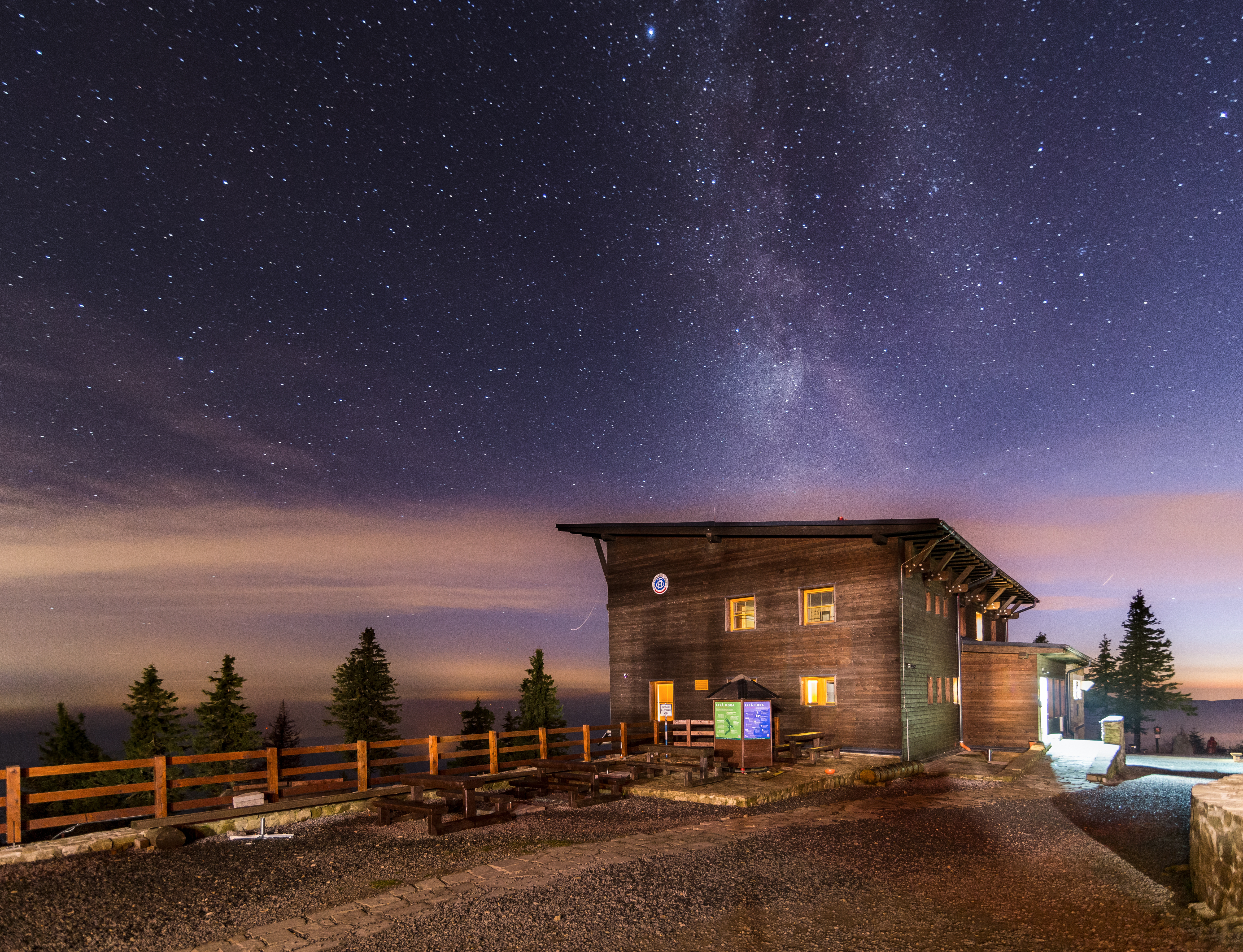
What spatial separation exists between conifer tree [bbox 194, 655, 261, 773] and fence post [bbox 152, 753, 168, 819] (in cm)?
4141

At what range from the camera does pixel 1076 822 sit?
11773 millimetres

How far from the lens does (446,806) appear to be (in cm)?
1180

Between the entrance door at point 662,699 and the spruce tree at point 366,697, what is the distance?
1190 inches

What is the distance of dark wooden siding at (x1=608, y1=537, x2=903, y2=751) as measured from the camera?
63.8 ft

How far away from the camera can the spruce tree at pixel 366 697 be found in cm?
4847

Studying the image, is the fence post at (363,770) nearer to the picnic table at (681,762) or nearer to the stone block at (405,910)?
the picnic table at (681,762)

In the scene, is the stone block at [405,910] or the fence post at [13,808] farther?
the fence post at [13,808]

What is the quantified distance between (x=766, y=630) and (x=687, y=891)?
1467 centimetres

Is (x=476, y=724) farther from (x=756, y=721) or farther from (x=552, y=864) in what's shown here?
(x=552, y=864)

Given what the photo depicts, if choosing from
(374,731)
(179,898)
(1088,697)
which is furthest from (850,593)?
(1088,697)

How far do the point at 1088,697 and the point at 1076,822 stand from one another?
57156 millimetres

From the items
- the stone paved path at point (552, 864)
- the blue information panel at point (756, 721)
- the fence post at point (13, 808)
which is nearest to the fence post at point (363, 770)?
the fence post at point (13, 808)

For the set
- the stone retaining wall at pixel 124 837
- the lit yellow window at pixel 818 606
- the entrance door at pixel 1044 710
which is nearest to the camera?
the stone retaining wall at pixel 124 837

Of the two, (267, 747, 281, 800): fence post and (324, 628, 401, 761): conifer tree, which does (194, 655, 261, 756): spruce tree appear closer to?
(324, 628, 401, 761): conifer tree
